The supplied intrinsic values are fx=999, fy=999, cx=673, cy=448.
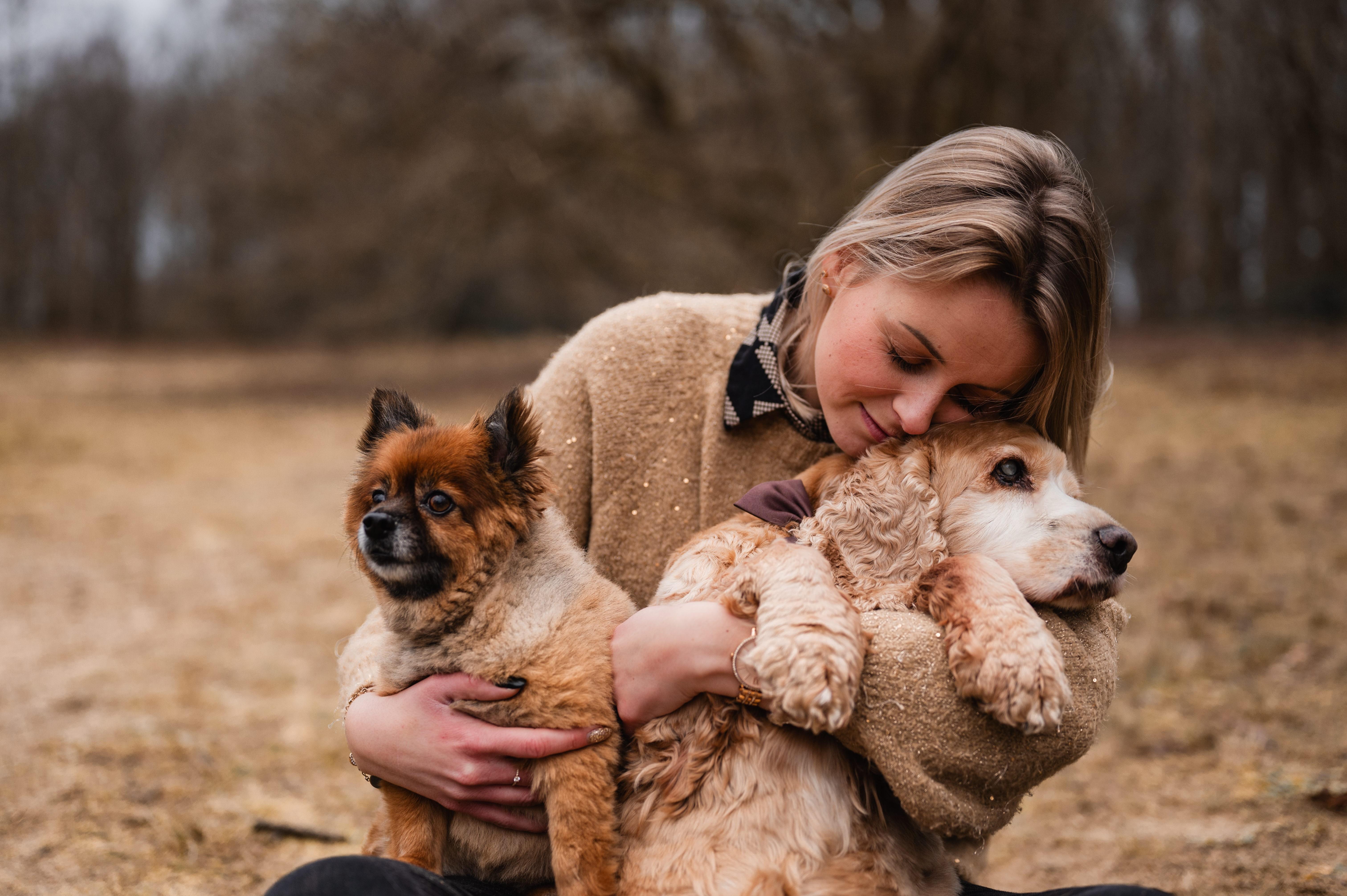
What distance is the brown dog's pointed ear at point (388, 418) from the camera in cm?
301

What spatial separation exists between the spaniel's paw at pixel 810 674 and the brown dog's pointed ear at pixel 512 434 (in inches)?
34.9

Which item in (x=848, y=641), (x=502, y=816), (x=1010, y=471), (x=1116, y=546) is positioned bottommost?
(x=502, y=816)

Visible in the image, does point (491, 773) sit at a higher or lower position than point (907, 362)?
lower

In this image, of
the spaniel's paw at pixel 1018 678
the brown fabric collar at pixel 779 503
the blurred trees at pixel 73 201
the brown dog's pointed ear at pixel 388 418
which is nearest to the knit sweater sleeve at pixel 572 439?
the brown dog's pointed ear at pixel 388 418

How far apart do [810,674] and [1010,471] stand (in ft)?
3.38

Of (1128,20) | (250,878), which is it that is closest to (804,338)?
(250,878)

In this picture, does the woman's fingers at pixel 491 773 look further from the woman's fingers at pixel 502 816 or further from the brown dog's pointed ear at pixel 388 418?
the brown dog's pointed ear at pixel 388 418

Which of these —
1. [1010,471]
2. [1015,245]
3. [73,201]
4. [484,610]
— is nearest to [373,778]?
[484,610]

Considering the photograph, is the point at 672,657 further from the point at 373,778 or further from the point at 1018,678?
the point at 373,778

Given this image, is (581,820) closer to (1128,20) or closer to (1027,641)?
(1027,641)

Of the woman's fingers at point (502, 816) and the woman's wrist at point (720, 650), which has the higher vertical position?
the woman's wrist at point (720, 650)

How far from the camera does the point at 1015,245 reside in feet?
9.17

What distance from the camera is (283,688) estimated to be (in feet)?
20.9

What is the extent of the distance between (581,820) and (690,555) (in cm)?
80
